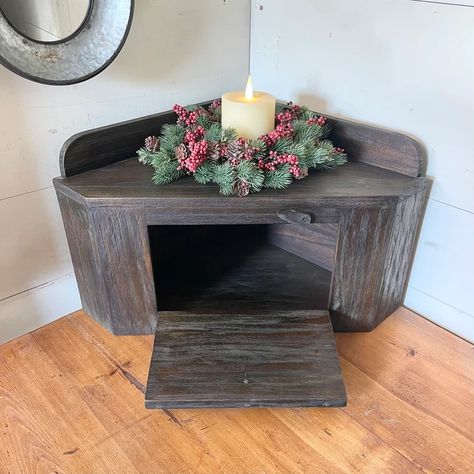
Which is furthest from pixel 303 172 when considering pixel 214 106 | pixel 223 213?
pixel 214 106

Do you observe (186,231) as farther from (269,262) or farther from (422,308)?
(422,308)

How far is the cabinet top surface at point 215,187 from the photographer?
2.23 feet

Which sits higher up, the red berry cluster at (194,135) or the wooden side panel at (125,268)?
the red berry cluster at (194,135)

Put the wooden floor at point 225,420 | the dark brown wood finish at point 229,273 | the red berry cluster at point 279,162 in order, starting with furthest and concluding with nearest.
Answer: the dark brown wood finish at point 229,273, the red berry cluster at point 279,162, the wooden floor at point 225,420

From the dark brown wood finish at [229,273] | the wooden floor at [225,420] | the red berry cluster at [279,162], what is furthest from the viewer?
the dark brown wood finish at [229,273]

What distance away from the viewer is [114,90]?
804mm

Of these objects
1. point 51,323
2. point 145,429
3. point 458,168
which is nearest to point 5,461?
point 145,429

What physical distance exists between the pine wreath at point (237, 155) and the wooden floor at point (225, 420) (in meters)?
0.30

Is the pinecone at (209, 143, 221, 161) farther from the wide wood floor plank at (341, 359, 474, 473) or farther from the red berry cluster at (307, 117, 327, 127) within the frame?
the wide wood floor plank at (341, 359, 474, 473)

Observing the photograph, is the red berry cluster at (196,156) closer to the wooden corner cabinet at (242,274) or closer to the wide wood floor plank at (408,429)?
the wooden corner cabinet at (242,274)

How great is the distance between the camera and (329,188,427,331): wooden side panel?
716 millimetres

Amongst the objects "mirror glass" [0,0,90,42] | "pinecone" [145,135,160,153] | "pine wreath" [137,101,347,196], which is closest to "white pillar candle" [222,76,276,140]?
"pine wreath" [137,101,347,196]

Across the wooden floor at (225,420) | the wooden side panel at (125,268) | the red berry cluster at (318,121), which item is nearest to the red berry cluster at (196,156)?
the wooden side panel at (125,268)

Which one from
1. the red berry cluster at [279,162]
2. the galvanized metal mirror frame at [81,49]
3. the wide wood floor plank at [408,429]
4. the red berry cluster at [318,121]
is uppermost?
the galvanized metal mirror frame at [81,49]
